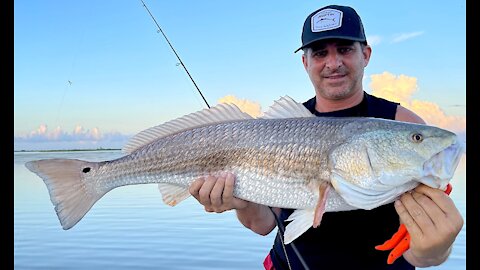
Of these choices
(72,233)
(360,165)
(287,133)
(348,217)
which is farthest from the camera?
(72,233)

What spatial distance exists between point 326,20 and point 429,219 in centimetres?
171

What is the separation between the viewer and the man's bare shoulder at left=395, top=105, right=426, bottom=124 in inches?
149

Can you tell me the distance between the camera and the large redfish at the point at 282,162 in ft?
10.0

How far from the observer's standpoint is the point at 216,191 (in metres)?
3.45

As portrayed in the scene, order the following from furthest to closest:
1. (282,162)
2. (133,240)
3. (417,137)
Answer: (133,240), (282,162), (417,137)

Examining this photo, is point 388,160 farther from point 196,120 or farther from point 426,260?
point 196,120

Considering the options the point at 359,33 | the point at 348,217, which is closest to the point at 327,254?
the point at 348,217

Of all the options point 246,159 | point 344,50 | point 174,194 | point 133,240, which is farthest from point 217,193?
point 133,240

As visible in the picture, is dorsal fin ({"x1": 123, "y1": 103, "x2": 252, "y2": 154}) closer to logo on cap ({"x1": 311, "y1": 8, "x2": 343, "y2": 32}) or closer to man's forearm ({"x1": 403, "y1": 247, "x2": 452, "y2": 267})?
logo on cap ({"x1": 311, "y1": 8, "x2": 343, "y2": 32})

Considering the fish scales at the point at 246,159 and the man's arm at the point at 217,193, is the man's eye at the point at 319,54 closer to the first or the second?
the fish scales at the point at 246,159

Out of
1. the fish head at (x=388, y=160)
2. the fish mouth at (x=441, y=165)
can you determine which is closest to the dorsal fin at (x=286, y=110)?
the fish head at (x=388, y=160)
